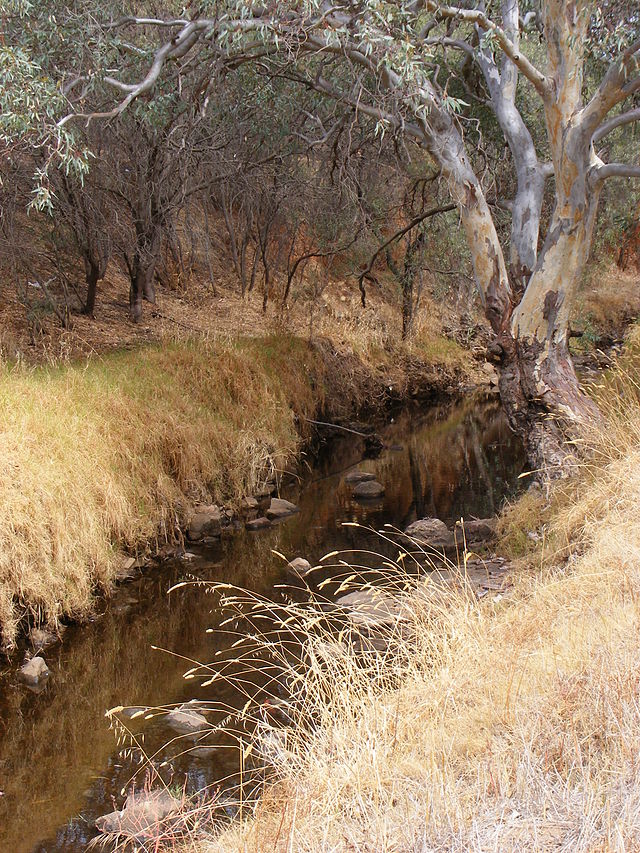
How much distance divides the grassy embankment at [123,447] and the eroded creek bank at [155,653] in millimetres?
515

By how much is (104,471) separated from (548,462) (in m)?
4.53

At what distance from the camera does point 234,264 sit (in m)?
18.5

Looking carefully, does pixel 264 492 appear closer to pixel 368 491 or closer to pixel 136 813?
pixel 368 491

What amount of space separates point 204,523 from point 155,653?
99.6 inches

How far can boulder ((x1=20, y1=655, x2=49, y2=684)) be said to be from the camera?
6.05 metres

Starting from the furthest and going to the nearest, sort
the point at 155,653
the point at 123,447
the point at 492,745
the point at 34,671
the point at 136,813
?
the point at 123,447 < the point at 155,653 < the point at 34,671 < the point at 136,813 < the point at 492,745

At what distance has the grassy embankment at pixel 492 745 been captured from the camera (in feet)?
8.55

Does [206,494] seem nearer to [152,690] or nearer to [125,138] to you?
[152,690]

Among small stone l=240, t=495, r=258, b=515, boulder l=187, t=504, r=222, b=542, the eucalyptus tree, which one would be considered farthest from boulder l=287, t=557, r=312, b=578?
the eucalyptus tree

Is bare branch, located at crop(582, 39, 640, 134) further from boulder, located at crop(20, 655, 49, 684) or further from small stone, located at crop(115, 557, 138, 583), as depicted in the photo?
boulder, located at crop(20, 655, 49, 684)

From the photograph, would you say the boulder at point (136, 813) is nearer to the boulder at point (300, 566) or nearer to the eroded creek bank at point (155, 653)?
the eroded creek bank at point (155, 653)

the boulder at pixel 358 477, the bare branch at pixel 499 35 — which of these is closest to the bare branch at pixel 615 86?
the bare branch at pixel 499 35

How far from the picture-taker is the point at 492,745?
10.3 feet

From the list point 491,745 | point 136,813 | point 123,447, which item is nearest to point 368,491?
point 123,447
